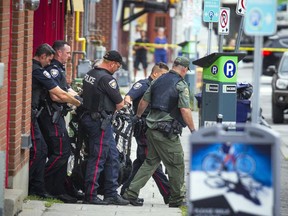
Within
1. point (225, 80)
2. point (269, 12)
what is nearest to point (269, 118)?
point (225, 80)

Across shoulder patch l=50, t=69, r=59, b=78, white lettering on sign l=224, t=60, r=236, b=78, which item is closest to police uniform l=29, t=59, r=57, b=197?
shoulder patch l=50, t=69, r=59, b=78

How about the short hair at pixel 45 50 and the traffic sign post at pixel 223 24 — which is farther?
the traffic sign post at pixel 223 24

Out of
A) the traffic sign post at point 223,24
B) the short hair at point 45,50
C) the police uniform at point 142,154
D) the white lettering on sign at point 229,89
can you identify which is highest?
the traffic sign post at point 223,24

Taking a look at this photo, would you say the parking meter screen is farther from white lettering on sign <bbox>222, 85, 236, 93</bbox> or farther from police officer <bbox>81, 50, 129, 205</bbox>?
white lettering on sign <bbox>222, 85, 236, 93</bbox>

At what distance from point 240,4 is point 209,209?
8.82 metres

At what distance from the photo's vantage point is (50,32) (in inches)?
671

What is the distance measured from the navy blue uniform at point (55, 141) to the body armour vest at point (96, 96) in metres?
0.45

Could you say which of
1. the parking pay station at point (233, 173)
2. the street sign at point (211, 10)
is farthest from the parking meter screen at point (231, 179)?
the street sign at point (211, 10)

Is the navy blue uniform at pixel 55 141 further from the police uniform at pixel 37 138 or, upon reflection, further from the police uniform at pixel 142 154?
the police uniform at pixel 142 154

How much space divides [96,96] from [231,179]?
16.3ft

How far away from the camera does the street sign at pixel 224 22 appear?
53.6 feet

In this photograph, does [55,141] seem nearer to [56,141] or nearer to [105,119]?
[56,141]

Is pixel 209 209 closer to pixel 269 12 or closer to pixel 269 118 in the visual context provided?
pixel 269 12

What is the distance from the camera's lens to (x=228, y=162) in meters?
7.85
